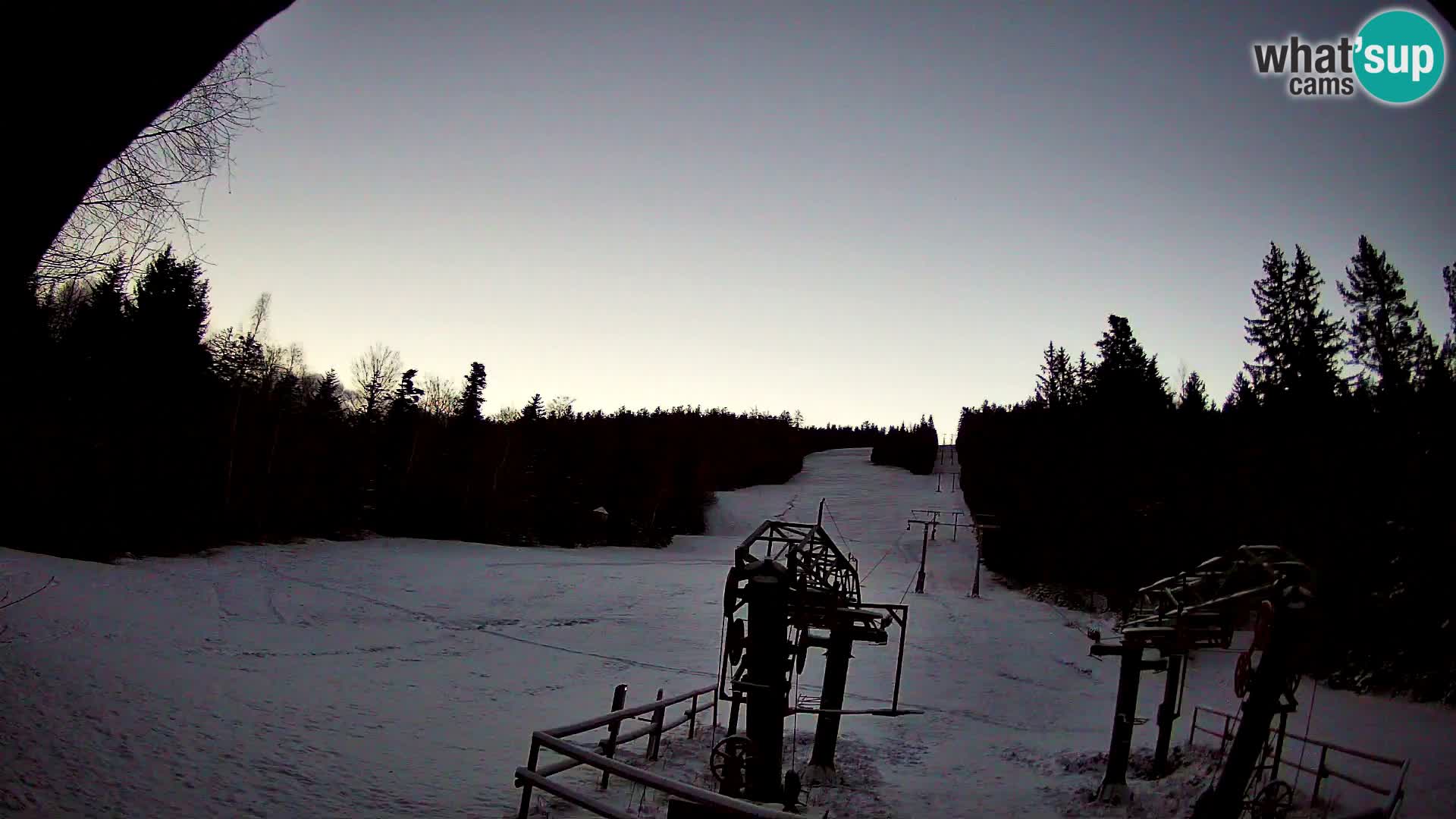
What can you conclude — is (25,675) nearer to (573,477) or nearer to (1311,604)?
(1311,604)

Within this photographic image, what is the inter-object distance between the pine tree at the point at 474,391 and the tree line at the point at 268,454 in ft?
0.41

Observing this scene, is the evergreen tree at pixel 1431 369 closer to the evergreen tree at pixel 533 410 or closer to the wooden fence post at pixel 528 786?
the wooden fence post at pixel 528 786

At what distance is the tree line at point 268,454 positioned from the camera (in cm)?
3003

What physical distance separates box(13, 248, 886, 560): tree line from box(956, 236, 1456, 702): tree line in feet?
75.2

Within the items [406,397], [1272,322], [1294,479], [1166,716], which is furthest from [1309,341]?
[406,397]

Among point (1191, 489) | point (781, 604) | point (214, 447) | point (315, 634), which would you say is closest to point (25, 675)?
point (315, 634)

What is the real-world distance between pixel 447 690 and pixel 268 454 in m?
26.9

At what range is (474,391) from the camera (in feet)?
195

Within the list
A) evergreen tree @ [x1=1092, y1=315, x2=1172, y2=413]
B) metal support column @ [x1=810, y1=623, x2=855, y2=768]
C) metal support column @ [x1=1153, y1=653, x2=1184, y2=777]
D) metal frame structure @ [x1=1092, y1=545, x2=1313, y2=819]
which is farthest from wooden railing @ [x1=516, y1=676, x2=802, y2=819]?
evergreen tree @ [x1=1092, y1=315, x2=1172, y2=413]

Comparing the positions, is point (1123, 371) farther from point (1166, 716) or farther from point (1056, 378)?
point (1166, 716)

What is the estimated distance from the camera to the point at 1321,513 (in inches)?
856

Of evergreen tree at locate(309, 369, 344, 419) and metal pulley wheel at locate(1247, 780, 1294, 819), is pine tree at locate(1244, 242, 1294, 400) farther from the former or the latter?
evergreen tree at locate(309, 369, 344, 419)

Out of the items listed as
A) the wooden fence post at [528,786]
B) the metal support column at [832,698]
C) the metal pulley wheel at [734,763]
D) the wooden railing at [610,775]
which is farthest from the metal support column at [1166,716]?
the wooden fence post at [528,786]

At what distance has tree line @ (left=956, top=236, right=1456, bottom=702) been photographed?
707 inches
